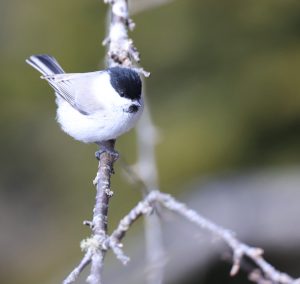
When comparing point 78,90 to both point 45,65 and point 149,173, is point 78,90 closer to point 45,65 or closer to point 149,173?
point 45,65

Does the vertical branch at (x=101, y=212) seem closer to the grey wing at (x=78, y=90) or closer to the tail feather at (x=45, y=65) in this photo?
the grey wing at (x=78, y=90)

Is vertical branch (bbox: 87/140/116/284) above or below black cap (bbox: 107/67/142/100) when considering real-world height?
below

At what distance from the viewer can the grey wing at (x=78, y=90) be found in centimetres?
326

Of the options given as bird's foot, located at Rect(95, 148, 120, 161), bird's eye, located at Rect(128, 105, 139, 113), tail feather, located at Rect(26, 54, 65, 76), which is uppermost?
tail feather, located at Rect(26, 54, 65, 76)

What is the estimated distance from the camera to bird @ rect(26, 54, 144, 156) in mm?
2969

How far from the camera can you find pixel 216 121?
4375 millimetres

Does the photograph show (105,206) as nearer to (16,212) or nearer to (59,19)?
(16,212)

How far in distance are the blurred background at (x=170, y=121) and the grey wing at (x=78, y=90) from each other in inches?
35.6

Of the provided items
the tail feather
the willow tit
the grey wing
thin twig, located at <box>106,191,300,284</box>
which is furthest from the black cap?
thin twig, located at <box>106,191,300,284</box>

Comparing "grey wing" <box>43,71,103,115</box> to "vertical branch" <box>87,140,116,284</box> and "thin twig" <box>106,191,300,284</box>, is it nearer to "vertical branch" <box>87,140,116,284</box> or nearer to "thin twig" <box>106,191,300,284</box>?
"vertical branch" <box>87,140,116,284</box>

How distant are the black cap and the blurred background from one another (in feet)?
3.99

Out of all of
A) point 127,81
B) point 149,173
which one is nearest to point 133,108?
point 127,81

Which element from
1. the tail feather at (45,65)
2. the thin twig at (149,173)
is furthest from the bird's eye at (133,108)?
the tail feather at (45,65)

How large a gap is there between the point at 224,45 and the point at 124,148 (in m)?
1.05
